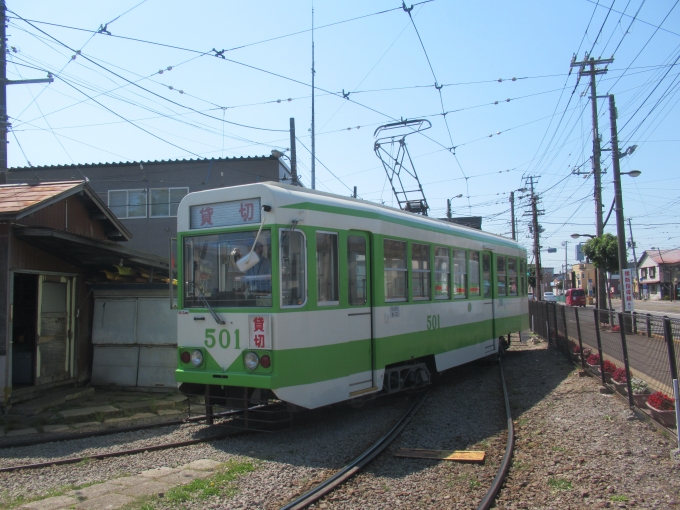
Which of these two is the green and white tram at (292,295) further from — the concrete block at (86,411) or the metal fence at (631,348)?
the metal fence at (631,348)

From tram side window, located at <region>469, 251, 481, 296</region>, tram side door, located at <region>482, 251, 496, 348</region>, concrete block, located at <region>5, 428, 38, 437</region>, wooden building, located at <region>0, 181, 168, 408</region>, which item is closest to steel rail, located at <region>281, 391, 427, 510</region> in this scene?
tram side window, located at <region>469, 251, 481, 296</region>

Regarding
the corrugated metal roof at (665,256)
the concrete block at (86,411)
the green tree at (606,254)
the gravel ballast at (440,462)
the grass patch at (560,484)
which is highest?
the corrugated metal roof at (665,256)

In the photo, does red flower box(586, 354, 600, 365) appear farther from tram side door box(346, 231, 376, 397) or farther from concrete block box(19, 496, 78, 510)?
concrete block box(19, 496, 78, 510)

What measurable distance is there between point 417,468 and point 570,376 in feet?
21.7

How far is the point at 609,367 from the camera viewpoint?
371 inches

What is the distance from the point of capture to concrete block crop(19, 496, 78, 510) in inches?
185

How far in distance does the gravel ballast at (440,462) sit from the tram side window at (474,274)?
9.38 feet

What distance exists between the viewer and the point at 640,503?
15.2ft

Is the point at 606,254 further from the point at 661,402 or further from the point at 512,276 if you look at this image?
the point at 661,402

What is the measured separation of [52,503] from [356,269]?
4244mm

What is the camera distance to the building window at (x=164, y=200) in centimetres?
2184

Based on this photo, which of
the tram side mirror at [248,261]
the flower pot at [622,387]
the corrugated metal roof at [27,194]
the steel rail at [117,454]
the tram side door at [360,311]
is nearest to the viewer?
the steel rail at [117,454]

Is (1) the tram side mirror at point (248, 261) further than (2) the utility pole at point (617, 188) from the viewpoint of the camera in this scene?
No

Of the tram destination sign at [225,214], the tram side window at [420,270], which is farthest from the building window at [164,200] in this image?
the tram destination sign at [225,214]
